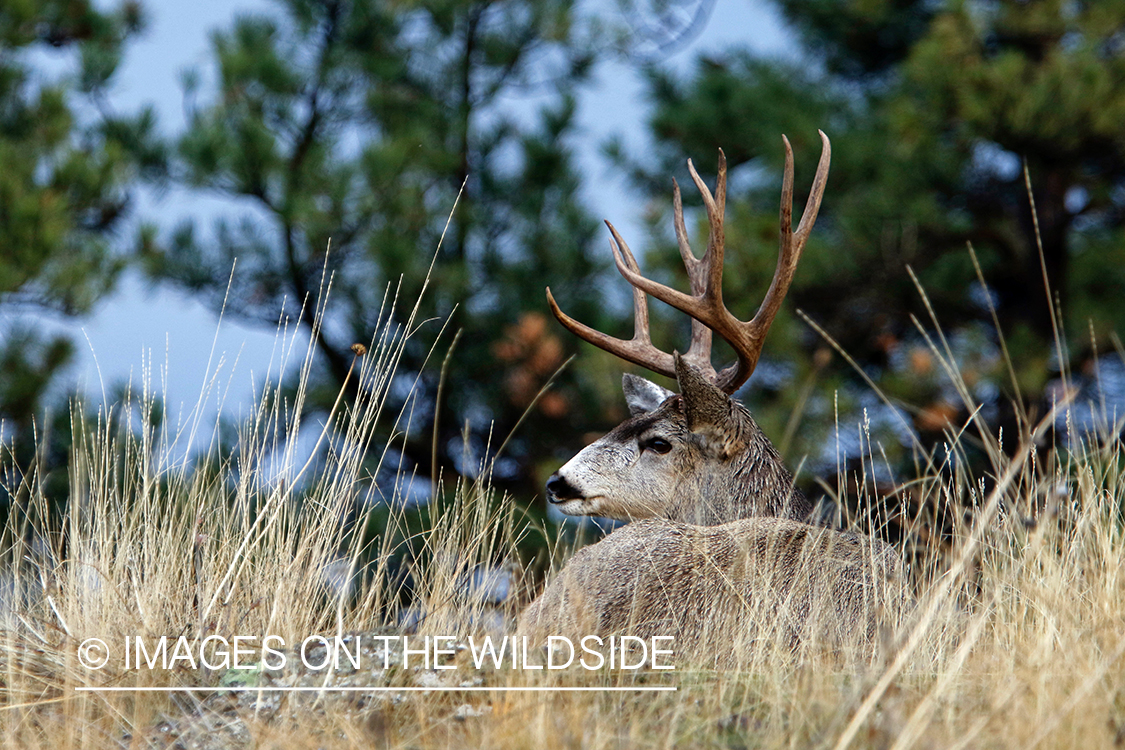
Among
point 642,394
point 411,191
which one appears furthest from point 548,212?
point 642,394

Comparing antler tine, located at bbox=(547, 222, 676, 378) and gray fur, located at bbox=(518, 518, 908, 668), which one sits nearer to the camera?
gray fur, located at bbox=(518, 518, 908, 668)

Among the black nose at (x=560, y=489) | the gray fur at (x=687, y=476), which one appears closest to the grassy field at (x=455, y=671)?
the black nose at (x=560, y=489)

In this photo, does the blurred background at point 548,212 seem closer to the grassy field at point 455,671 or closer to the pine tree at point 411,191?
the pine tree at point 411,191

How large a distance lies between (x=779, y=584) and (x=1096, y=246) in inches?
400

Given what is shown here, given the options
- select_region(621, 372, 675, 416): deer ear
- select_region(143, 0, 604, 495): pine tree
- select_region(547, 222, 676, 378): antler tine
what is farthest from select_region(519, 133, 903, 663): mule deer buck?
select_region(143, 0, 604, 495): pine tree

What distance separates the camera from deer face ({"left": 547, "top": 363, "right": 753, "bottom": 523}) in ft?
15.7

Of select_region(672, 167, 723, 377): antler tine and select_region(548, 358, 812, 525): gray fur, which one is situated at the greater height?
select_region(672, 167, 723, 377): antler tine

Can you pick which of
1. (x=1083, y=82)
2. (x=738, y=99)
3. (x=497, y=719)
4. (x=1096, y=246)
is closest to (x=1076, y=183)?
(x=1096, y=246)

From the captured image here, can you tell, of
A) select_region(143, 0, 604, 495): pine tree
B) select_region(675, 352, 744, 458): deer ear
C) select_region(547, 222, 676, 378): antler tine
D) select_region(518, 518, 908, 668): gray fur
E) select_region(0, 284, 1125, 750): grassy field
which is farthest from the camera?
select_region(143, 0, 604, 495): pine tree

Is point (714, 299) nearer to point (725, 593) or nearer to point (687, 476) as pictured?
point (687, 476)

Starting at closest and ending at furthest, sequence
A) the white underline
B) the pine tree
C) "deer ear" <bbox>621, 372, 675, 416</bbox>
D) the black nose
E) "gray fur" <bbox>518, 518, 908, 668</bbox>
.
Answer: the white underline < "gray fur" <bbox>518, 518, 908, 668</bbox> < the black nose < "deer ear" <bbox>621, 372, 675, 416</bbox> < the pine tree

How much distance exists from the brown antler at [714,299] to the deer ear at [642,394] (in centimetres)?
22

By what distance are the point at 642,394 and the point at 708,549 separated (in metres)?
2.08

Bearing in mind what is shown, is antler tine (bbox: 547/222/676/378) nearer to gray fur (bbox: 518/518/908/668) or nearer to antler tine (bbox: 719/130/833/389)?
antler tine (bbox: 719/130/833/389)
